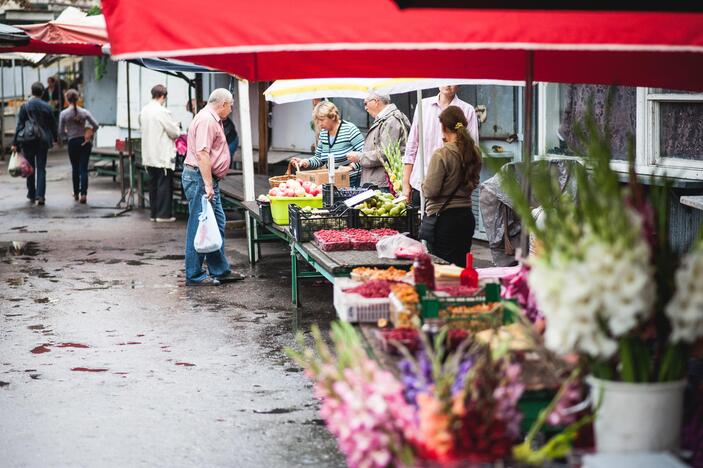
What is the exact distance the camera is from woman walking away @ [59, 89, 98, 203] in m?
19.5

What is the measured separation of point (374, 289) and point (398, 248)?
2062 millimetres

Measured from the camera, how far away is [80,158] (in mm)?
19938

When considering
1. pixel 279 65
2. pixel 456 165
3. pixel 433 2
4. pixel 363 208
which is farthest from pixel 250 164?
pixel 433 2

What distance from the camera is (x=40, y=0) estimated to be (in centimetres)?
3891

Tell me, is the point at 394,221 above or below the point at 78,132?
below

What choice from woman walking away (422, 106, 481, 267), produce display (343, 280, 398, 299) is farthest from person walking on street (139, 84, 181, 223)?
produce display (343, 280, 398, 299)

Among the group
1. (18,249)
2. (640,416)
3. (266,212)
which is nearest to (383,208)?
(266,212)

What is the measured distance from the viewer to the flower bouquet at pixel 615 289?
318cm

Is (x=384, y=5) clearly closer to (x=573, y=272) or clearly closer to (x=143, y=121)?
(x=573, y=272)

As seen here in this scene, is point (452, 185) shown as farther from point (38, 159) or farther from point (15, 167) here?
point (38, 159)

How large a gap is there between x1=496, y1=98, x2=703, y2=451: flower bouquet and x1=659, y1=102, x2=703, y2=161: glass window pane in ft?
18.6

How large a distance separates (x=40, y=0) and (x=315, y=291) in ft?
103

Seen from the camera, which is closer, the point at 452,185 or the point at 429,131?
the point at 452,185

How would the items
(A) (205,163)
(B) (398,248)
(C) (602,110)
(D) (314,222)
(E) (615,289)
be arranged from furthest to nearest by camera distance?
(A) (205,163) → (C) (602,110) → (D) (314,222) → (B) (398,248) → (E) (615,289)
